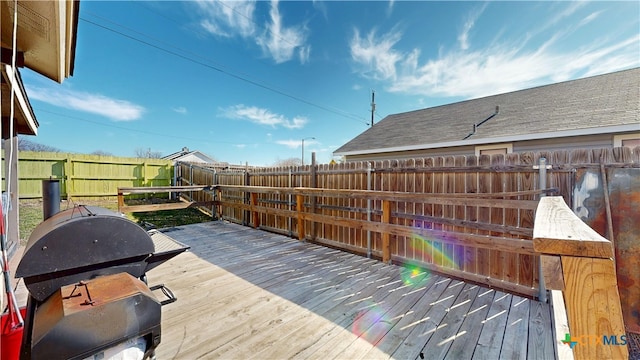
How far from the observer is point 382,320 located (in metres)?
2.34

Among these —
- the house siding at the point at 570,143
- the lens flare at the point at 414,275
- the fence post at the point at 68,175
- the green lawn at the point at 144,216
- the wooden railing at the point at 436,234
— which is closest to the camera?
the wooden railing at the point at 436,234

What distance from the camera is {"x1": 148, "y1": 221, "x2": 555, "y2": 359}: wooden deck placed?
76.9 inches

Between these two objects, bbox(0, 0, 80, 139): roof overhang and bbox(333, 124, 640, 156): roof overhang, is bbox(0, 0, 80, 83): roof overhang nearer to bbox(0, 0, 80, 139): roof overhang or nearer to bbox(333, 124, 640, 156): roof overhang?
bbox(0, 0, 80, 139): roof overhang

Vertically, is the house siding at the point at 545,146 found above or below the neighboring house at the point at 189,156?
below

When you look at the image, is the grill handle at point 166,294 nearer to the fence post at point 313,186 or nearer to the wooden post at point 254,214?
the fence post at point 313,186

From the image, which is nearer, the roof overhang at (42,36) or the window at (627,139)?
the roof overhang at (42,36)

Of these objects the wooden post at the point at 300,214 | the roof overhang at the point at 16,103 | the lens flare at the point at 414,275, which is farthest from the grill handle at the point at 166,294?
the wooden post at the point at 300,214

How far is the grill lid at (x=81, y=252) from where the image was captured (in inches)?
53.3

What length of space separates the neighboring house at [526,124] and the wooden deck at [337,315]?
592 centimetres

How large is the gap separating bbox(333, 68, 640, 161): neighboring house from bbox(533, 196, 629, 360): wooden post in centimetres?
803

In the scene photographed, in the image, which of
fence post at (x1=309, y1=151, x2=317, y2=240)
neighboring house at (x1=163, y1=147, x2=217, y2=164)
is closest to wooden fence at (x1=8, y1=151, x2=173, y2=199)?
fence post at (x1=309, y1=151, x2=317, y2=240)

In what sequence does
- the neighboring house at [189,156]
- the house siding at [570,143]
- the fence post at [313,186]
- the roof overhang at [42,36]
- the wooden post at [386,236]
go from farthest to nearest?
the neighboring house at [189,156]
the house siding at [570,143]
the fence post at [313,186]
the wooden post at [386,236]
the roof overhang at [42,36]

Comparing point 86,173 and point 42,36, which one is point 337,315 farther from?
point 86,173

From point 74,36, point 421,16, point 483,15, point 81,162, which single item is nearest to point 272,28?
point 421,16
